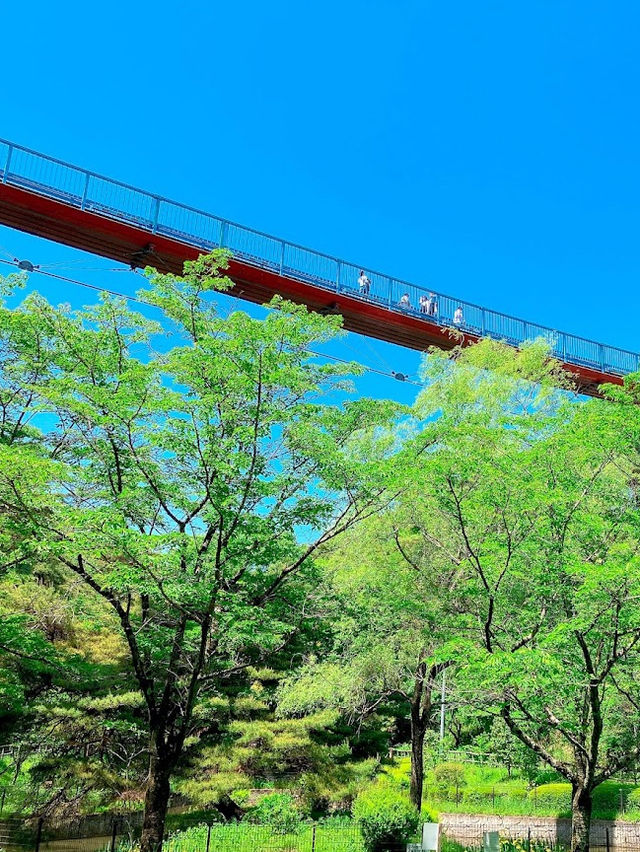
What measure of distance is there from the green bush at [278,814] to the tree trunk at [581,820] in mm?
6582

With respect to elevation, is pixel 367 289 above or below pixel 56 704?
above

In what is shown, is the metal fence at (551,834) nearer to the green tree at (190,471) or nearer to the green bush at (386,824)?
the green bush at (386,824)

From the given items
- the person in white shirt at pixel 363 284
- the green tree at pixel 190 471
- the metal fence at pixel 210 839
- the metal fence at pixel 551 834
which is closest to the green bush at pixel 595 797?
the metal fence at pixel 551 834

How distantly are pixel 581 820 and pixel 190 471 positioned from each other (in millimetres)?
9402

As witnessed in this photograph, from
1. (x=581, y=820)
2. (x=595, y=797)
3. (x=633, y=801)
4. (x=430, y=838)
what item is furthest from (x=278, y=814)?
(x=633, y=801)

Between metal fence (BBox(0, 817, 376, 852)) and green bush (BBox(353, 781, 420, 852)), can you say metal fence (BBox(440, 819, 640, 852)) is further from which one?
green bush (BBox(353, 781, 420, 852))

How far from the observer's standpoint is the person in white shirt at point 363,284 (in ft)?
61.9

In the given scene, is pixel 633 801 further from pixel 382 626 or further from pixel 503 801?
pixel 382 626

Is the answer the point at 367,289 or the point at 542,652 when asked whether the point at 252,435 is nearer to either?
the point at 542,652

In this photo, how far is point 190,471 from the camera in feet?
36.5

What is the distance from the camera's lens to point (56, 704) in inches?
596

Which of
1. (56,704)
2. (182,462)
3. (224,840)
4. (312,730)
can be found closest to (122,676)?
(56,704)

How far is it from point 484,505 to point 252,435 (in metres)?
4.76

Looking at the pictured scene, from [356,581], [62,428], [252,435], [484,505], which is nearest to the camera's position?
[252,435]
